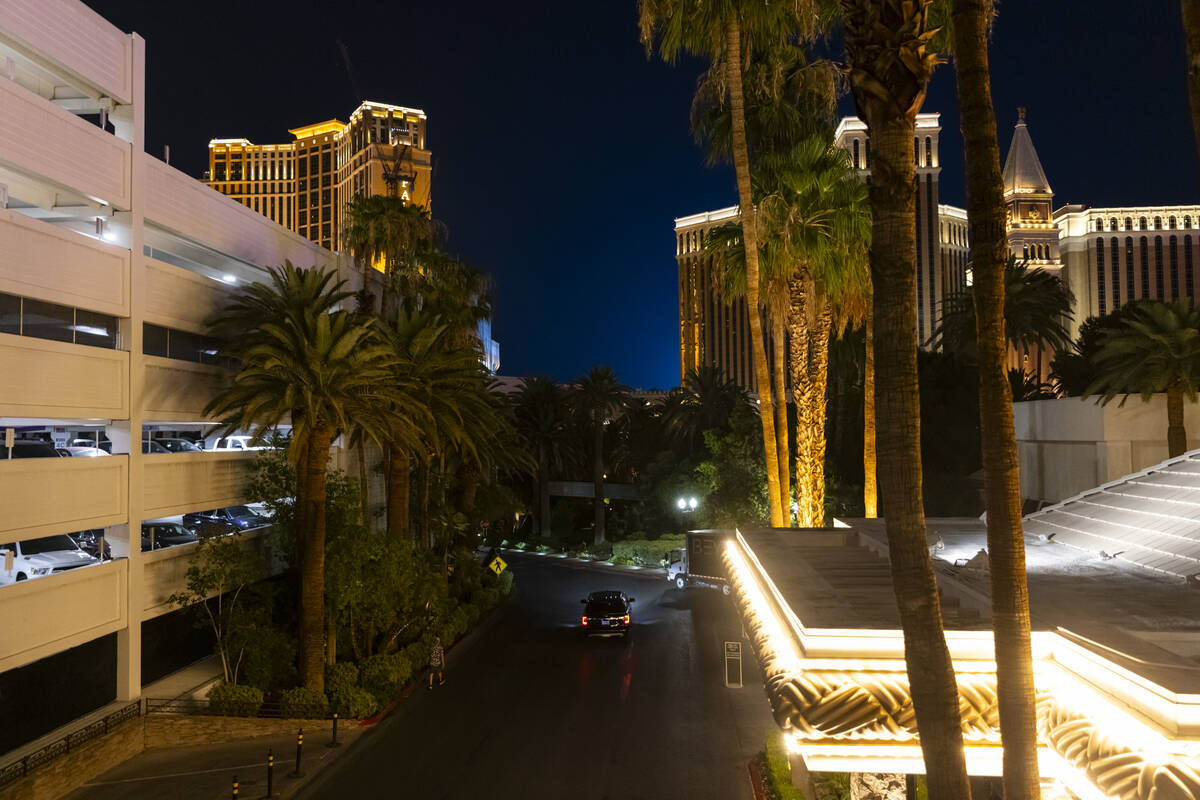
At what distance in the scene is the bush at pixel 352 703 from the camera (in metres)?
17.6

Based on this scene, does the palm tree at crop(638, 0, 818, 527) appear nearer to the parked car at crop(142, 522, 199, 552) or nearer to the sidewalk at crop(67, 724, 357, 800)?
the sidewalk at crop(67, 724, 357, 800)

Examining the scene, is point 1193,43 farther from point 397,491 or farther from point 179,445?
point 397,491

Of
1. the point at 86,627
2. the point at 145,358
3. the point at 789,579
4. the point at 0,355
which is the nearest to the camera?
the point at 789,579

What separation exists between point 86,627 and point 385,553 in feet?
20.7

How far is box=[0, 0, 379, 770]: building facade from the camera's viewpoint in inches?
543

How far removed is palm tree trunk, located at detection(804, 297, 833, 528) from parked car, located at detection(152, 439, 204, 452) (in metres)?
16.8

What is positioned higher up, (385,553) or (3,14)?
(3,14)

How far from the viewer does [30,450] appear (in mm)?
14258

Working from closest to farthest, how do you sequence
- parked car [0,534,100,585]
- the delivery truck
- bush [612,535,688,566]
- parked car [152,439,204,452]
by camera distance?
parked car [0,534,100,585] → parked car [152,439,204,452] → the delivery truck → bush [612,535,688,566]

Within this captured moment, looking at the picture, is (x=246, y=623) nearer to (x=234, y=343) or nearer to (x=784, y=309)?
(x=234, y=343)

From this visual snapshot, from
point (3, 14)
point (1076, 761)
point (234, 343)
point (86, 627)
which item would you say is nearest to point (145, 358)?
point (234, 343)

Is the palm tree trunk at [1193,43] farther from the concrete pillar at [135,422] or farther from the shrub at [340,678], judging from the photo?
the shrub at [340,678]

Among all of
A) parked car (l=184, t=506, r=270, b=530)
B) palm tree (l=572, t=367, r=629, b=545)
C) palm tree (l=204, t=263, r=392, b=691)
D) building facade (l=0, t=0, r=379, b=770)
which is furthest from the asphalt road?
palm tree (l=572, t=367, r=629, b=545)

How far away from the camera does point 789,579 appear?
11242mm
